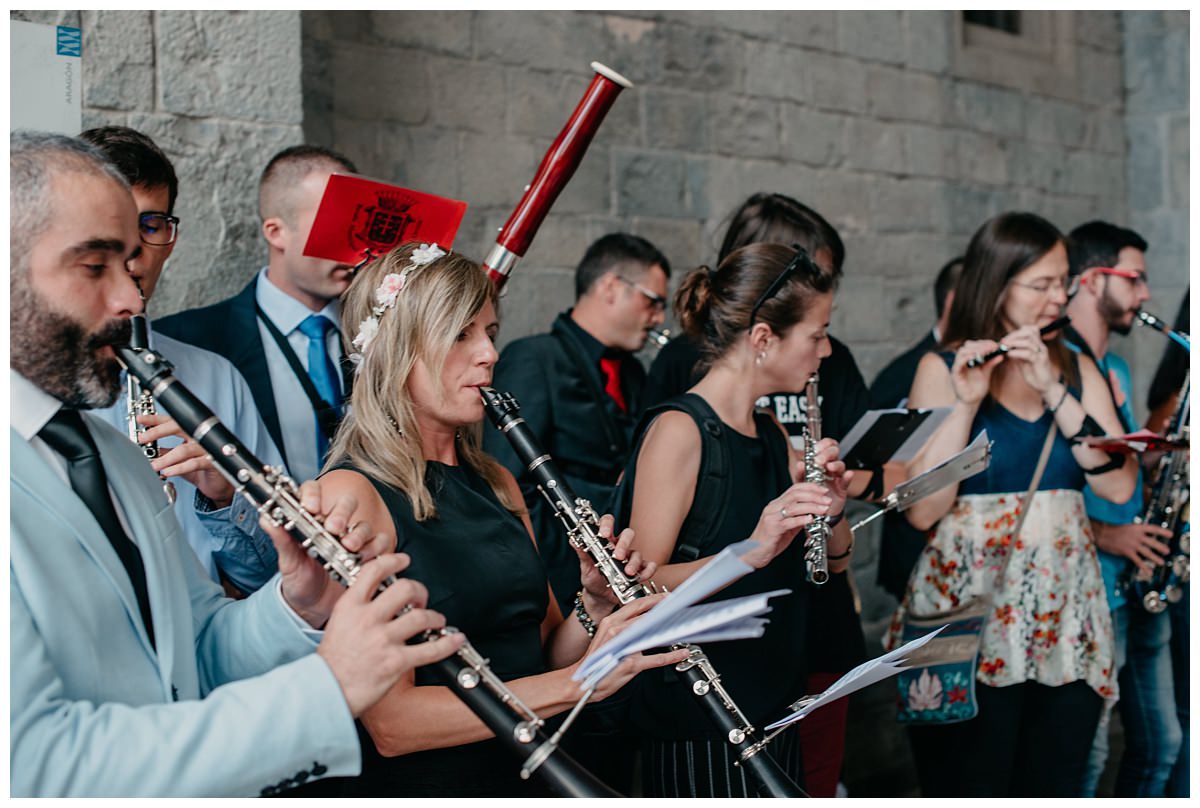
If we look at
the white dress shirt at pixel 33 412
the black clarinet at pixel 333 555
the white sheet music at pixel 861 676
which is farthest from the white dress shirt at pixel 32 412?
the white sheet music at pixel 861 676

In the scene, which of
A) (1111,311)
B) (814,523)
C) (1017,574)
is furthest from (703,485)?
(1111,311)

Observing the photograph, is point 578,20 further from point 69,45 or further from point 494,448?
point 69,45

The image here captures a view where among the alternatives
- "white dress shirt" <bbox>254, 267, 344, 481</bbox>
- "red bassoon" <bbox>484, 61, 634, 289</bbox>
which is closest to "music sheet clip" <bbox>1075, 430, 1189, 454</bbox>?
"red bassoon" <bbox>484, 61, 634, 289</bbox>

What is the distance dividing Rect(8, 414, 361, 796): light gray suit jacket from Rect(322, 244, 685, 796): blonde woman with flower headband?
1.30ft

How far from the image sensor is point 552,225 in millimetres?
4301

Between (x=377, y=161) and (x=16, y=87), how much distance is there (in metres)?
1.65

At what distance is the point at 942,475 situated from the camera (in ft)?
8.86

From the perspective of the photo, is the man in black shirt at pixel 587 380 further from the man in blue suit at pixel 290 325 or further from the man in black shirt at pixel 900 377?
the man in black shirt at pixel 900 377

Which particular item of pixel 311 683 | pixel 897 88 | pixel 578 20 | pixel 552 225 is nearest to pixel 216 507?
pixel 311 683

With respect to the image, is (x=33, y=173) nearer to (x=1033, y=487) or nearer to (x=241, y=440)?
(x=241, y=440)

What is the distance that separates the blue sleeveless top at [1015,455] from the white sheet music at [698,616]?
1.78m

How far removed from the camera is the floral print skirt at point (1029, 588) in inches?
122

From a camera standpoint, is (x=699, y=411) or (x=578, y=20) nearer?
(x=699, y=411)

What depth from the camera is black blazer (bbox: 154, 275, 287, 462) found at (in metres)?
2.67
